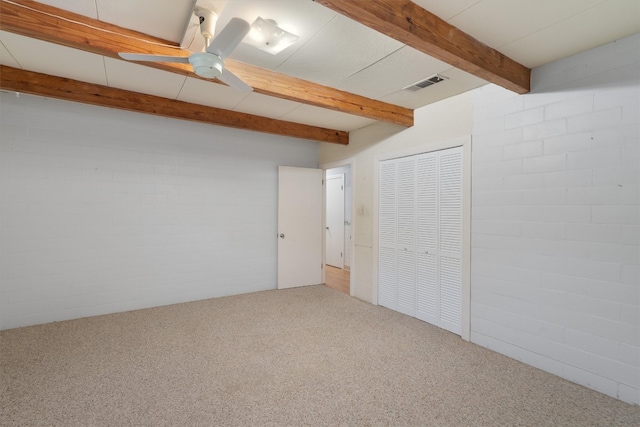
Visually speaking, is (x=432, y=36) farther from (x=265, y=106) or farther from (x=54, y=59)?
(x=54, y=59)

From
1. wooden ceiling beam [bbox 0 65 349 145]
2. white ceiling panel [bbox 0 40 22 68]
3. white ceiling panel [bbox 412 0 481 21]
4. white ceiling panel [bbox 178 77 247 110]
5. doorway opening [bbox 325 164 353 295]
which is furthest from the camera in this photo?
doorway opening [bbox 325 164 353 295]

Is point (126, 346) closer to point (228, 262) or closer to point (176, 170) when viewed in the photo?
point (228, 262)

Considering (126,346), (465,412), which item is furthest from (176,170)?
(465,412)

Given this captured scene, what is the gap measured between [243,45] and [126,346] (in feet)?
9.71

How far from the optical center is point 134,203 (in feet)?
13.0

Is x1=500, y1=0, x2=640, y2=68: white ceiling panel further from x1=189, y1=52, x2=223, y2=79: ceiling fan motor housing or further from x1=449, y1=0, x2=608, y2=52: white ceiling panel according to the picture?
x1=189, y1=52, x2=223, y2=79: ceiling fan motor housing

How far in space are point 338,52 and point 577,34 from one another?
1713 millimetres

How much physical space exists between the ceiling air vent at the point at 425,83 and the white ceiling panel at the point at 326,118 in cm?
105

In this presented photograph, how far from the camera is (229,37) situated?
178cm

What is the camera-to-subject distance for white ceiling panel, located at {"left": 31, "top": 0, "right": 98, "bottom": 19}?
1860 millimetres

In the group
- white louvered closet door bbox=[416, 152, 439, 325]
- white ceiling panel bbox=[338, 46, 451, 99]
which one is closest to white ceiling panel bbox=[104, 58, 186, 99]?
white ceiling panel bbox=[338, 46, 451, 99]

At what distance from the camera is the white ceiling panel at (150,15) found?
1.87 meters

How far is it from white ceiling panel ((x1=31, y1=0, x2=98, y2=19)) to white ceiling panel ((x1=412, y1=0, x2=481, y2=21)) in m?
2.04

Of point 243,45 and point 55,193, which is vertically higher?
point 243,45
